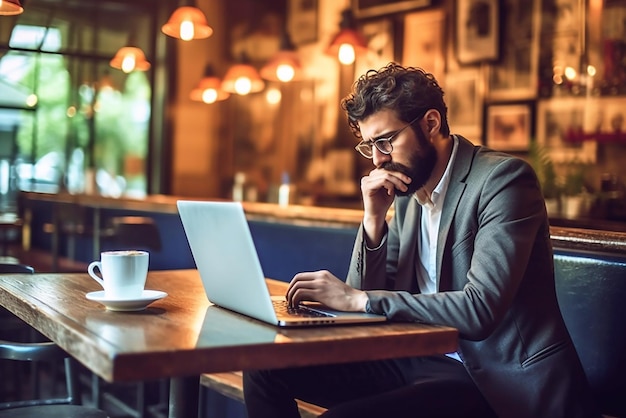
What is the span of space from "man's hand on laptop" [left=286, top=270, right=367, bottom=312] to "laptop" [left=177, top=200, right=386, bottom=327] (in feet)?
0.06

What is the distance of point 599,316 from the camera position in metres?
2.31

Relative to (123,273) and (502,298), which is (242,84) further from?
(502,298)

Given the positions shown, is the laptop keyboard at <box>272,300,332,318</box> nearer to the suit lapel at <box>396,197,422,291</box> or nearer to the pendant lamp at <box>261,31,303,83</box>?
the suit lapel at <box>396,197,422,291</box>

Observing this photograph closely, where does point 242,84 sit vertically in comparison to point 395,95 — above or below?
above

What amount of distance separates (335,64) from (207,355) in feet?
20.8

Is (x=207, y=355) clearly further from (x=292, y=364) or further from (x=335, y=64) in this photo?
(x=335, y=64)

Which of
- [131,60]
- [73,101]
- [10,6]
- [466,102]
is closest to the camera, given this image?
[10,6]

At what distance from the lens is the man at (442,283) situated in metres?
1.82

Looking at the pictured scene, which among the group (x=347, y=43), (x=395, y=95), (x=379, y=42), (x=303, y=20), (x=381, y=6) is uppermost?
(x=303, y=20)

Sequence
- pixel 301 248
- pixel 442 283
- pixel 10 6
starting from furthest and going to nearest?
1. pixel 301 248
2. pixel 10 6
3. pixel 442 283

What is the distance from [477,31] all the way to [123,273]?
15.3 feet

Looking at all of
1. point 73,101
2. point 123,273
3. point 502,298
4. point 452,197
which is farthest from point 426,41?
point 123,273

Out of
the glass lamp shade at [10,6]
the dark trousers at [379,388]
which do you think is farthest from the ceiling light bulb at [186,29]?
the dark trousers at [379,388]

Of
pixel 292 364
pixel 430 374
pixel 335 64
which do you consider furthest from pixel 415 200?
pixel 335 64
